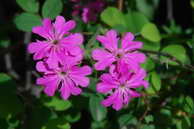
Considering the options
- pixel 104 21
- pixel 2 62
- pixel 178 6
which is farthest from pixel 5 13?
pixel 178 6

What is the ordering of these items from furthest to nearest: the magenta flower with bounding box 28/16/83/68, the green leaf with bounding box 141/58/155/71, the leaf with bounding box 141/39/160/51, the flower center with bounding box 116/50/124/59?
the leaf with bounding box 141/39/160/51 → the green leaf with bounding box 141/58/155/71 → the flower center with bounding box 116/50/124/59 → the magenta flower with bounding box 28/16/83/68

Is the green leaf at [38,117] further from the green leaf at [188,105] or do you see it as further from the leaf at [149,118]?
the green leaf at [188,105]

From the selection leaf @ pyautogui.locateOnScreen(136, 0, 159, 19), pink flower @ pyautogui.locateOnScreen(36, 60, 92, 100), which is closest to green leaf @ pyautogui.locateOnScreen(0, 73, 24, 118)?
pink flower @ pyautogui.locateOnScreen(36, 60, 92, 100)

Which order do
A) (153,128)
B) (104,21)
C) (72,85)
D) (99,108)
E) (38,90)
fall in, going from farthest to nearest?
(38,90)
(104,21)
(153,128)
(99,108)
(72,85)

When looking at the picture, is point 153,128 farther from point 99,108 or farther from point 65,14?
point 65,14

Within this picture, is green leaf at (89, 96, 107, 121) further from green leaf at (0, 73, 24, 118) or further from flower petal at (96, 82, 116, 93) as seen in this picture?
green leaf at (0, 73, 24, 118)

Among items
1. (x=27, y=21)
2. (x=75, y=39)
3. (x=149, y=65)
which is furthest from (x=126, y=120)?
(x=27, y=21)
